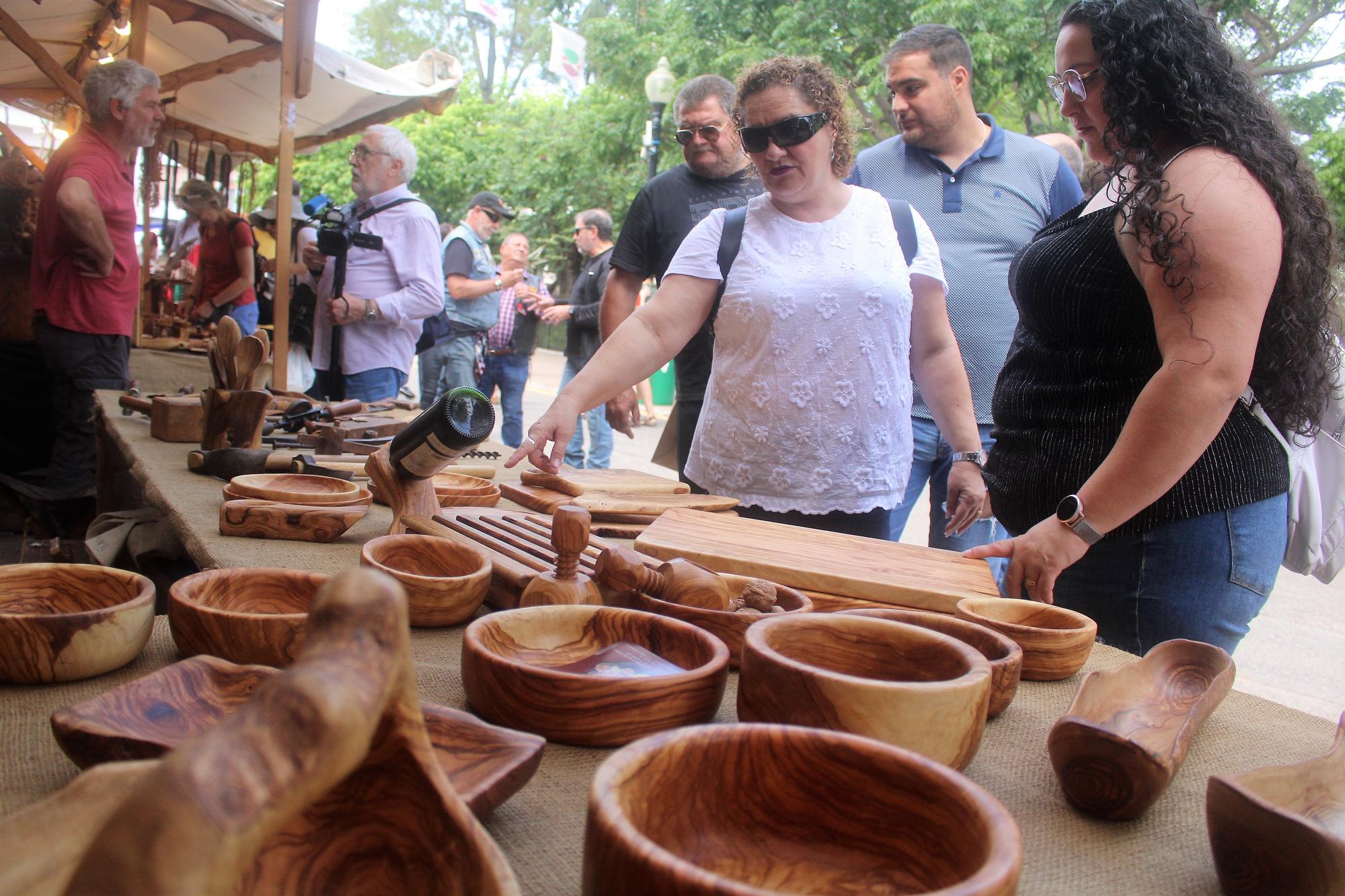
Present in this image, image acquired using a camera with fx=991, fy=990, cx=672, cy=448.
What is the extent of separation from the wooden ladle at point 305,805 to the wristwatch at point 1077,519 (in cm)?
115

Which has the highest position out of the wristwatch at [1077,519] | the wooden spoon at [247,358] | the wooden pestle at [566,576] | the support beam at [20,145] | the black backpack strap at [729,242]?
the support beam at [20,145]

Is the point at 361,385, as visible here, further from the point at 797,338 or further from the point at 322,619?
the point at 322,619

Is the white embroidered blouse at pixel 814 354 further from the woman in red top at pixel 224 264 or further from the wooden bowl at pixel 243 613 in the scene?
the woman in red top at pixel 224 264

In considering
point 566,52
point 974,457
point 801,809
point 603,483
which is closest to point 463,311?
point 603,483

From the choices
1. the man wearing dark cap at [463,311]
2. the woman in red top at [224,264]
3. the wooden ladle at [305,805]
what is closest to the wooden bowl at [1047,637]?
the wooden ladle at [305,805]

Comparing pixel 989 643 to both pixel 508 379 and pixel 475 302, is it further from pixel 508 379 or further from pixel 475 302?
pixel 508 379

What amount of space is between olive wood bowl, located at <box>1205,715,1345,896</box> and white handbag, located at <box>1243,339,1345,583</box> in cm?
95

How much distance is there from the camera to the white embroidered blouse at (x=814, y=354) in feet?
6.81

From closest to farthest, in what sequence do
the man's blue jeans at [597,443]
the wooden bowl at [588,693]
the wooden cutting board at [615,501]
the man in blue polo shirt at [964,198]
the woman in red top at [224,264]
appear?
the wooden bowl at [588,693]
the wooden cutting board at [615,501]
the man in blue polo shirt at [964,198]
the woman in red top at [224,264]
the man's blue jeans at [597,443]

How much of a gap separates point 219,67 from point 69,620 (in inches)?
265

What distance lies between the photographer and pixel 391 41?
43.1 meters

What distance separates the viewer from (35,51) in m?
5.40

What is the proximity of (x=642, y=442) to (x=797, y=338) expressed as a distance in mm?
7089

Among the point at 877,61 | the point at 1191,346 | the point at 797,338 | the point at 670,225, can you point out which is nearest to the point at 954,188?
the point at 670,225
